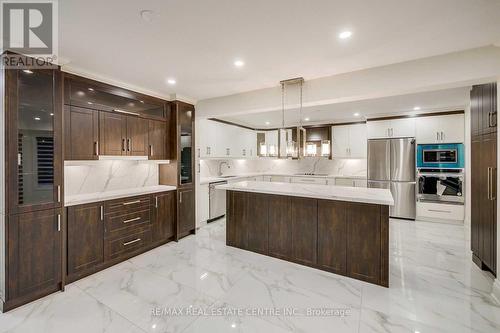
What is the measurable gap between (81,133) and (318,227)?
3.26m

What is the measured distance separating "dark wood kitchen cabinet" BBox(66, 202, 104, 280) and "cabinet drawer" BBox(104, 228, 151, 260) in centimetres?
9

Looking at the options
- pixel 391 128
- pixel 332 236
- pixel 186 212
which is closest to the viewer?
pixel 332 236

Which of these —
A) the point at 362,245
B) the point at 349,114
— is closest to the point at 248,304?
the point at 362,245

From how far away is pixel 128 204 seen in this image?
3.29 metres

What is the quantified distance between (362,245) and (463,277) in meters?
1.30

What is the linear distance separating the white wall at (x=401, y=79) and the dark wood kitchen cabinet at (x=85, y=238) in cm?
272

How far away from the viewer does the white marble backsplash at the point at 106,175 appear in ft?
10.2

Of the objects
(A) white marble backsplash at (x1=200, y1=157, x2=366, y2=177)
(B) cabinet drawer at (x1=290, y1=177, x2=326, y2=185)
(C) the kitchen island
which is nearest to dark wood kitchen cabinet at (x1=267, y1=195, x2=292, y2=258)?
(C) the kitchen island

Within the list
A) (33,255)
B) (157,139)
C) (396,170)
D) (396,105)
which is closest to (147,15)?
(157,139)

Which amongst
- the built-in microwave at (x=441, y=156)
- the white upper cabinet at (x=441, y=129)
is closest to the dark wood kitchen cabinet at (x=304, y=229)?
the built-in microwave at (x=441, y=156)

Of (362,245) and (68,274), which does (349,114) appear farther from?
(68,274)

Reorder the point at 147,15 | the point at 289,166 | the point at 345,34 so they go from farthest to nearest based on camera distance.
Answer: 1. the point at 289,166
2. the point at 345,34
3. the point at 147,15

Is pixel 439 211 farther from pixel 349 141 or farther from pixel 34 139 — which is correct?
pixel 34 139

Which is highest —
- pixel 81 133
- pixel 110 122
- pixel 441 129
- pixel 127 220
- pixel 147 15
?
pixel 147 15
